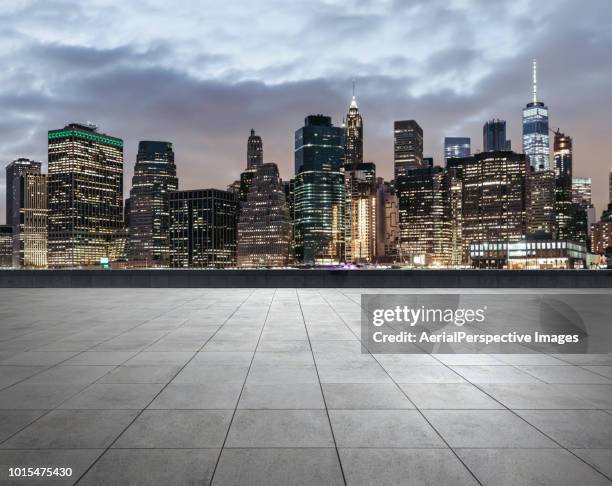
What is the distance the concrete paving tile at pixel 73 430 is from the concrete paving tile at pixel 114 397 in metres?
0.19

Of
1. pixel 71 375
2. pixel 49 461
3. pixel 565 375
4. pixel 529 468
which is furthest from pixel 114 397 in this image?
pixel 565 375

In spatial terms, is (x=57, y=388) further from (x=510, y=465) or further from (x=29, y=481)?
(x=510, y=465)

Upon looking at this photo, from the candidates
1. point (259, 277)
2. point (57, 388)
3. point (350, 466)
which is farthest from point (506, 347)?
point (259, 277)

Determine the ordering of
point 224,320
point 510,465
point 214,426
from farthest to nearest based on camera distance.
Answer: point 224,320, point 214,426, point 510,465

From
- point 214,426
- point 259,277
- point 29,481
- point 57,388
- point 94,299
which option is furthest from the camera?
point 259,277

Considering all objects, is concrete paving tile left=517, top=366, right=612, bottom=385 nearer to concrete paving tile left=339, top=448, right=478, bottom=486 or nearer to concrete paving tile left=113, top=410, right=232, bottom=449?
concrete paving tile left=339, top=448, right=478, bottom=486

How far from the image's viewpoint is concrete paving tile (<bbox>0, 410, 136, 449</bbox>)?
4.84 m

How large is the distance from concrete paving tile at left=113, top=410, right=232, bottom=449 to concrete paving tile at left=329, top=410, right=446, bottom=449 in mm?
1353

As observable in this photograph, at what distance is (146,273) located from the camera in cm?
2761

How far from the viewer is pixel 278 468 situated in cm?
435

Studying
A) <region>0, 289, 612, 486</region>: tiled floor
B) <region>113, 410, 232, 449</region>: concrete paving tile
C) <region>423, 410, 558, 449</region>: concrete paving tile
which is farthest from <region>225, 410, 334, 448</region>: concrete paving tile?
<region>423, 410, 558, 449</region>: concrete paving tile

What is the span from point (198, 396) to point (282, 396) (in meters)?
1.18

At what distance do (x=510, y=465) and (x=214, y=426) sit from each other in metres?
3.19

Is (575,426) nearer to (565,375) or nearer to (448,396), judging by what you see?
(448,396)
